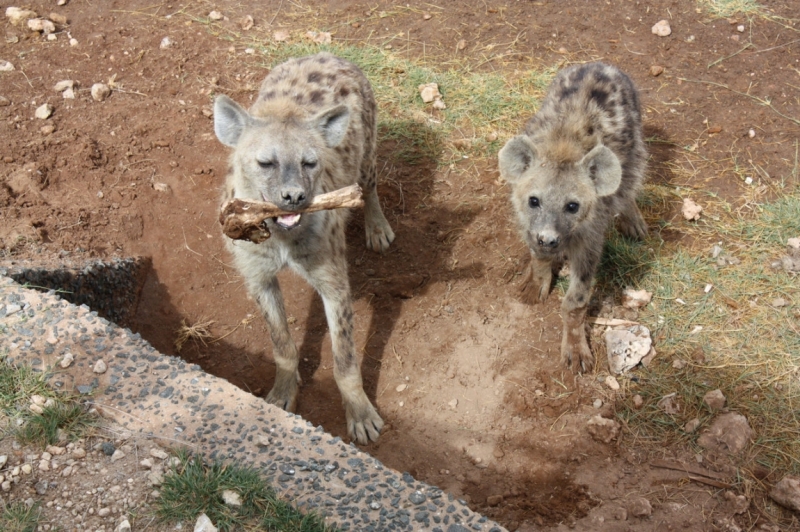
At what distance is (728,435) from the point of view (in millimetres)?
3670

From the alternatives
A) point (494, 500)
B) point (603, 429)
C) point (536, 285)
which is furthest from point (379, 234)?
point (494, 500)

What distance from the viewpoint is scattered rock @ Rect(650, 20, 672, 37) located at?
21.1 feet

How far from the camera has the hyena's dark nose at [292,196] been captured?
10.6ft

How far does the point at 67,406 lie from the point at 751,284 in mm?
3905

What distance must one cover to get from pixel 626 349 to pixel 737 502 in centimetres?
102

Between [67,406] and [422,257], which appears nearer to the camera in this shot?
[67,406]

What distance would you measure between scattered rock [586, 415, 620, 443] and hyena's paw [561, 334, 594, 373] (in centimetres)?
39

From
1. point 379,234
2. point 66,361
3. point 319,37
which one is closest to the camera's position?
point 66,361

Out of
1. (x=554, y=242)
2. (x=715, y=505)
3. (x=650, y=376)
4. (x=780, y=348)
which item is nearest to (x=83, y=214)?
(x=554, y=242)

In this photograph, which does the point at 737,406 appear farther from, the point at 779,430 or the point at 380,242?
the point at 380,242

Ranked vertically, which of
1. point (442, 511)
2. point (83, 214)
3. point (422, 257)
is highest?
point (442, 511)

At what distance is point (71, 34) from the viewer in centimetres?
612

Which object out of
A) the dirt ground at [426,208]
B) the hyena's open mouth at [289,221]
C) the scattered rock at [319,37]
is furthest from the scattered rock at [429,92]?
the hyena's open mouth at [289,221]

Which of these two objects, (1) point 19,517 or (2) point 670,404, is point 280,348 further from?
(2) point 670,404
